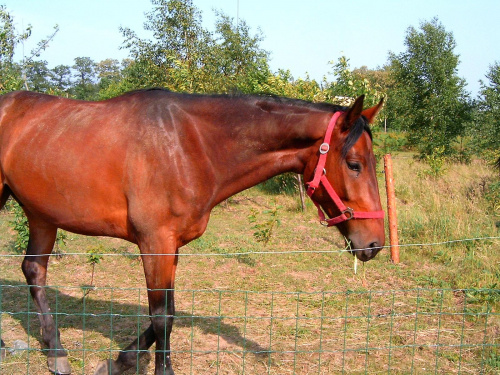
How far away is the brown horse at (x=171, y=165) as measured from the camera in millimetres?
2826

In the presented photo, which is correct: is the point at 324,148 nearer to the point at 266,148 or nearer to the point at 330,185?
the point at 330,185

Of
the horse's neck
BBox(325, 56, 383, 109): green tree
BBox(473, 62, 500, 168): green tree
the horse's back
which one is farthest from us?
BBox(473, 62, 500, 168): green tree

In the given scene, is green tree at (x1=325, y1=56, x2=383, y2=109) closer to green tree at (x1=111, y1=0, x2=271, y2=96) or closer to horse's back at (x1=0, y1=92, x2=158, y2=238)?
green tree at (x1=111, y1=0, x2=271, y2=96)

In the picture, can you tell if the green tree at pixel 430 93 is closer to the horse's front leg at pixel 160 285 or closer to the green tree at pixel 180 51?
the green tree at pixel 180 51

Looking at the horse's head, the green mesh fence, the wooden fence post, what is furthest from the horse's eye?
the wooden fence post

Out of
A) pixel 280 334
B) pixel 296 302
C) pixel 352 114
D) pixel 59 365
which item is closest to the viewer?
pixel 352 114

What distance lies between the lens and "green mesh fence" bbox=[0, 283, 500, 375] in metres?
3.58

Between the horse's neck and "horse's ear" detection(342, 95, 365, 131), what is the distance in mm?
165

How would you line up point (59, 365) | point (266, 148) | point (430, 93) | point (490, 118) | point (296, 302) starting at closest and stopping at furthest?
point (266, 148) < point (59, 365) < point (296, 302) < point (490, 118) < point (430, 93)

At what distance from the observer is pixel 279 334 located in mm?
4230

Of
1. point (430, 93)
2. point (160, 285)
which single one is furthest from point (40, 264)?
point (430, 93)

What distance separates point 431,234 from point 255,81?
528cm

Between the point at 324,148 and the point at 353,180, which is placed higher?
the point at 324,148

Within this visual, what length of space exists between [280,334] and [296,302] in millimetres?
922
